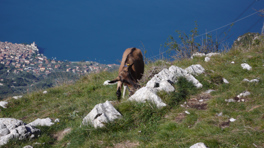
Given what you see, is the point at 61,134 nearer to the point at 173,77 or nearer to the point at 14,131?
the point at 14,131

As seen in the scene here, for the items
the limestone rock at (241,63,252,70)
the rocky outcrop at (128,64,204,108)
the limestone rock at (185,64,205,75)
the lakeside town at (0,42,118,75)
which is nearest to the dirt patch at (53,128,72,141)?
the rocky outcrop at (128,64,204,108)

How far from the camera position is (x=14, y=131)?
5781mm

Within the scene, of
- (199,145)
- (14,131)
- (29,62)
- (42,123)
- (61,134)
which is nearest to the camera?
(199,145)

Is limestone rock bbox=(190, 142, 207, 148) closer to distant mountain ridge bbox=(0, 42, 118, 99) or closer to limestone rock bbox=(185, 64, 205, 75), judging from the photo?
limestone rock bbox=(185, 64, 205, 75)

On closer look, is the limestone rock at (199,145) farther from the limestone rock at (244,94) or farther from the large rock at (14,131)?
the large rock at (14,131)

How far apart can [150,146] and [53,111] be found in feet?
15.6

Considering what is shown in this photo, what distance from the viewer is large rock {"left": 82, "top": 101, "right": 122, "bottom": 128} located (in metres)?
5.64

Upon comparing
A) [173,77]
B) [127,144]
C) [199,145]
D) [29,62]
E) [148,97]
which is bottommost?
[199,145]

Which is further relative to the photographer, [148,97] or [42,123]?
[42,123]

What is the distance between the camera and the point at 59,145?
5.51 m

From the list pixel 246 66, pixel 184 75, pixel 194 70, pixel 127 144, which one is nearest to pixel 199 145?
pixel 127 144

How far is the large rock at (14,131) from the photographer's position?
5654 millimetres

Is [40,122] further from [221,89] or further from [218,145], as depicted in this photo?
[221,89]

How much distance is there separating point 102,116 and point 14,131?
221 cm
